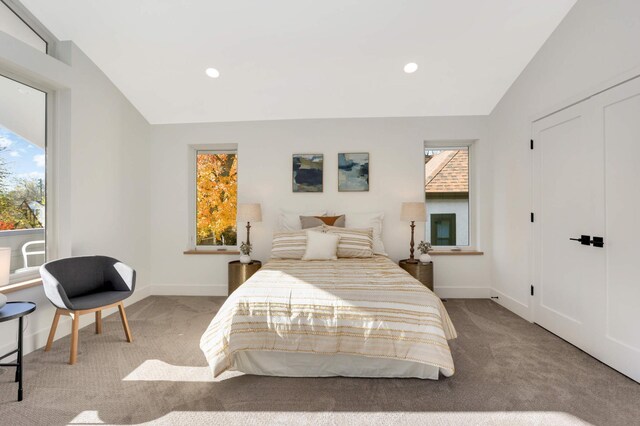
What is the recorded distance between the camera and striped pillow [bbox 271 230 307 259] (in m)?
3.64

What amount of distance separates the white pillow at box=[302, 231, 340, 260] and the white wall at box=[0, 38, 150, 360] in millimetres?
2422

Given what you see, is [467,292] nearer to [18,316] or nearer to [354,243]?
[354,243]

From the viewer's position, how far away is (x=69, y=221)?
10.2 feet

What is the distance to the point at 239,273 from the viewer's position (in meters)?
3.91

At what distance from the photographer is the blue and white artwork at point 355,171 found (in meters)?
4.37

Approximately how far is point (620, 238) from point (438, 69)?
8.00ft

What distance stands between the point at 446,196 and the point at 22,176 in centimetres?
501

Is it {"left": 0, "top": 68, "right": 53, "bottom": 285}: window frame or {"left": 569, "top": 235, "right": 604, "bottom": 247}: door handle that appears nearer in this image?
{"left": 569, "top": 235, "right": 604, "bottom": 247}: door handle

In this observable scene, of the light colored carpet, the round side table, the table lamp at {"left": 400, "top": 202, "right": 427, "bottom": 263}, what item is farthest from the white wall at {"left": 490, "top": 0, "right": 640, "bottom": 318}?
the round side table

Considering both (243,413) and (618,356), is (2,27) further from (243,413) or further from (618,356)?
(618,356)

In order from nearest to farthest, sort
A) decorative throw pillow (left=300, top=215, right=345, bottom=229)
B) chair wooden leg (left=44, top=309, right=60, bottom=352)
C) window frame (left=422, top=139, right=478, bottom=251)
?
chair wooden leg (left=44, top=309, right=60, bottom=352) → decorative throw pillow (left=300, top=215, right=345, bottom=229) → window frame (left=422, top=139, right=478, bottom=251)

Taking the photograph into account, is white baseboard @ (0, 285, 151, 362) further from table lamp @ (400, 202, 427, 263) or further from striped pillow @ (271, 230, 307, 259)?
table lamp @ (400, 202, 427, 263)

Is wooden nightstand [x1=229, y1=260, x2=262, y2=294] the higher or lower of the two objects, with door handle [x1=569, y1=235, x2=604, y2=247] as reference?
lower

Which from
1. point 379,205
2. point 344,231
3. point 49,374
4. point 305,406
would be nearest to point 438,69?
point 379,205
